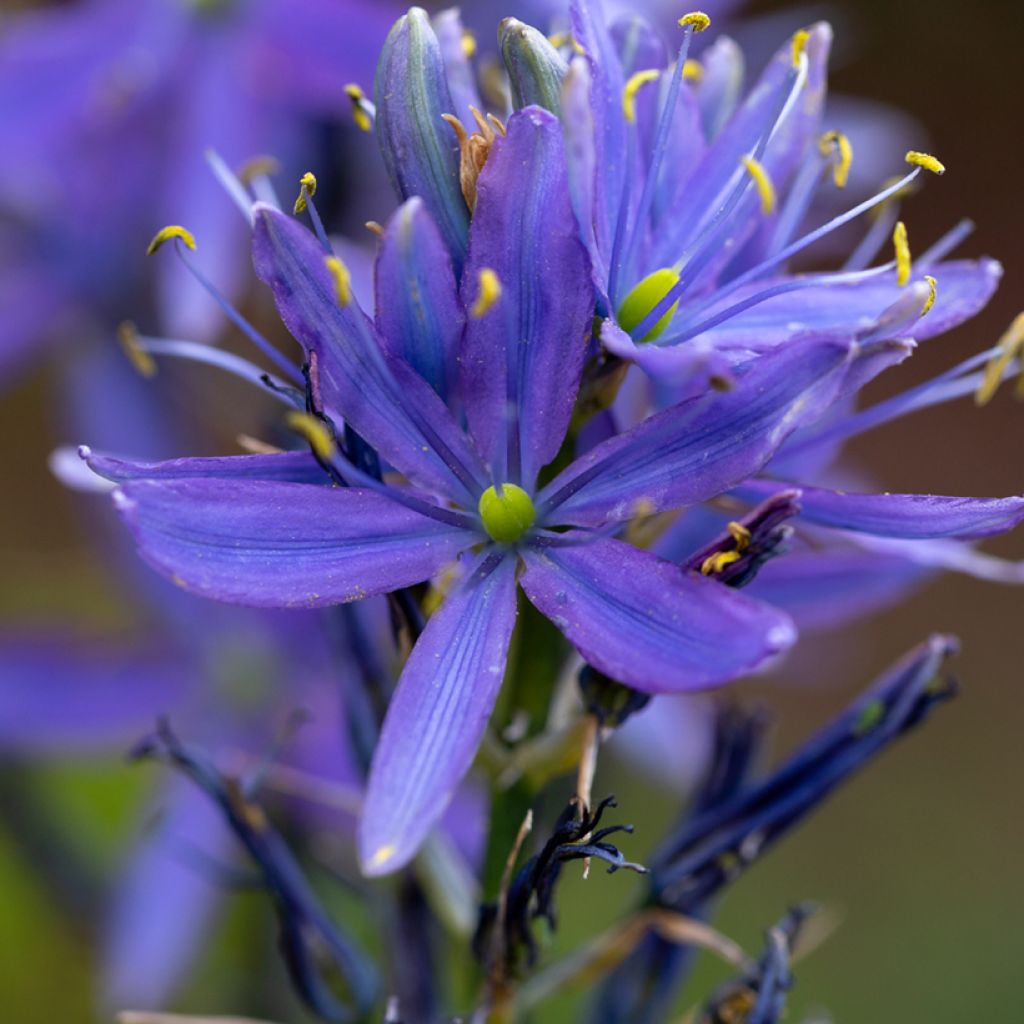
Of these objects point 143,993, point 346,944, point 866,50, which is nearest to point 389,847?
point 346,944

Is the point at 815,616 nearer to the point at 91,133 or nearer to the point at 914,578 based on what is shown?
the point at 914,578

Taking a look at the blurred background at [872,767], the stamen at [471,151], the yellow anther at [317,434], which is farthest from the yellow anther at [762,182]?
the blurred background at [872,767]

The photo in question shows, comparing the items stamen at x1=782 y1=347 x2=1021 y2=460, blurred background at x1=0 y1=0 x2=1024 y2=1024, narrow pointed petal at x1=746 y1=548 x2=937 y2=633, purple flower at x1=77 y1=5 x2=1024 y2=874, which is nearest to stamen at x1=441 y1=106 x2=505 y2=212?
purple flower at x1=77 y1=5 x2=1024 y2=874

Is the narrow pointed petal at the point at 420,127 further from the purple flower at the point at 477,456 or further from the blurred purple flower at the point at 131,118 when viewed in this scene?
the blurred purple flower at the point at 131,118

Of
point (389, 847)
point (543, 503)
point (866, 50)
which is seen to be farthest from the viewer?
point (866, 50)

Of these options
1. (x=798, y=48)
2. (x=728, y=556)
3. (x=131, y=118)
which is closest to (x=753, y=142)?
(x=798, y=48)
